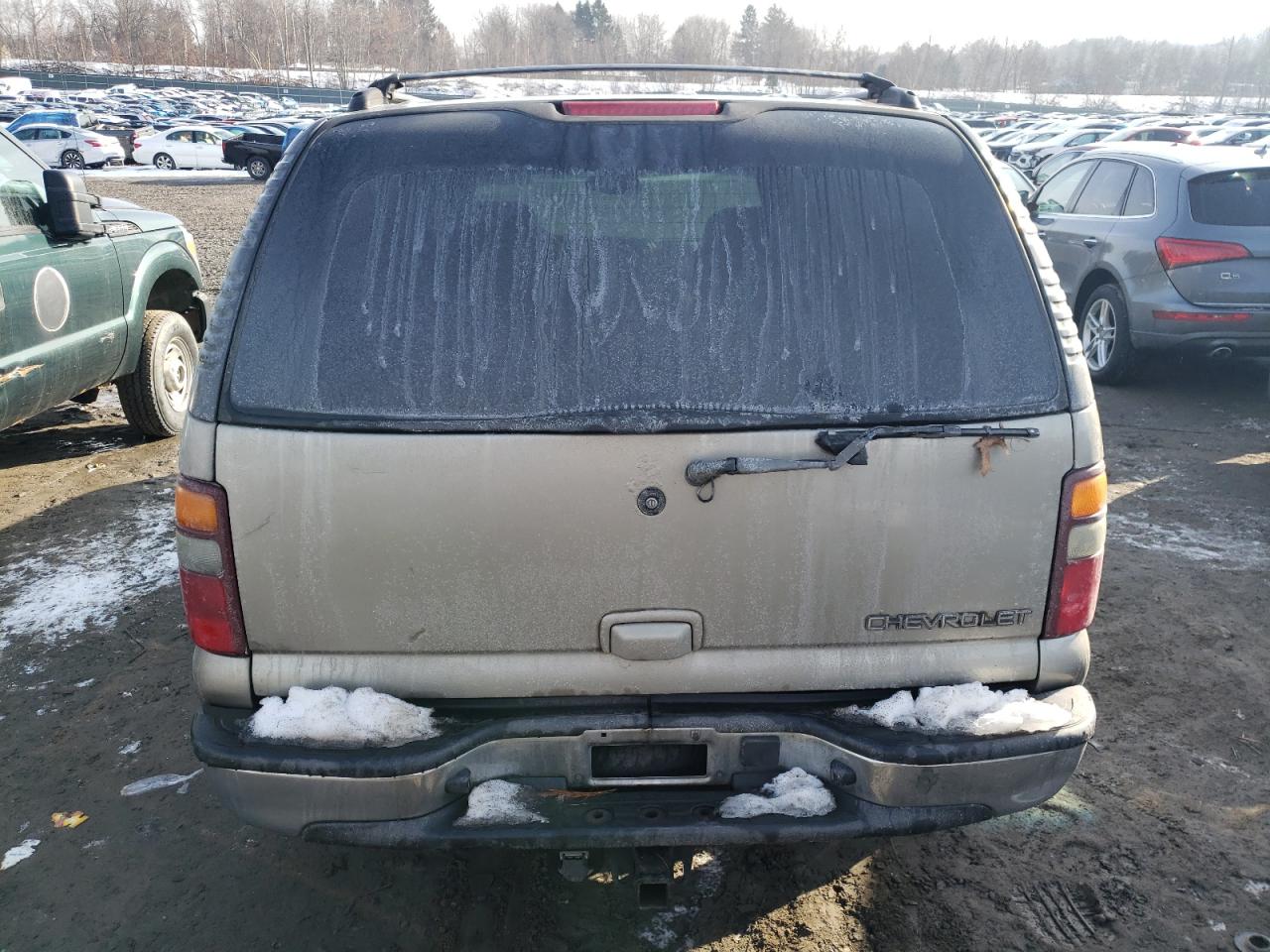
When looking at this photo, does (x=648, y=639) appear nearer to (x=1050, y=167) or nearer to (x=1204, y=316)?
(x=1204, y=316)

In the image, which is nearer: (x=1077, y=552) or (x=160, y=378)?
(x=1077, y=552)

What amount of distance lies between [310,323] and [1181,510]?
5028 mm

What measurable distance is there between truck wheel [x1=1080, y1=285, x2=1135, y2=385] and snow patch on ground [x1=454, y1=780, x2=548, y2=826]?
23.1ft

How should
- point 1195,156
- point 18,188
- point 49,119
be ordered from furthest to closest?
point 49,119
point 1195,156
point 18,188

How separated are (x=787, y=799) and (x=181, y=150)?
120ft

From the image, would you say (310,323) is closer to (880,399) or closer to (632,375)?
(632,375)

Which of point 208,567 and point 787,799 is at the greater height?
point 208,567

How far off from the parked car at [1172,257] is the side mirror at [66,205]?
6.94 m

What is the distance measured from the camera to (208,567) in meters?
2.24

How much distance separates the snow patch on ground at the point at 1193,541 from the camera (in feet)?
16.4

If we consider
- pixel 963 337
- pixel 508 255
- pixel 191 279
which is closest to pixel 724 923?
pixel 963 337

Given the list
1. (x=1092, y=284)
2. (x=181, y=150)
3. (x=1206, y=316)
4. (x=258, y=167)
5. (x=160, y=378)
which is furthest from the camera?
(x=181, y=150)

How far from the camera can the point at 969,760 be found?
2213 millimetres

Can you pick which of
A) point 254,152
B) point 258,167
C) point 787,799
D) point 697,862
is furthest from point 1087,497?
point 254,152
